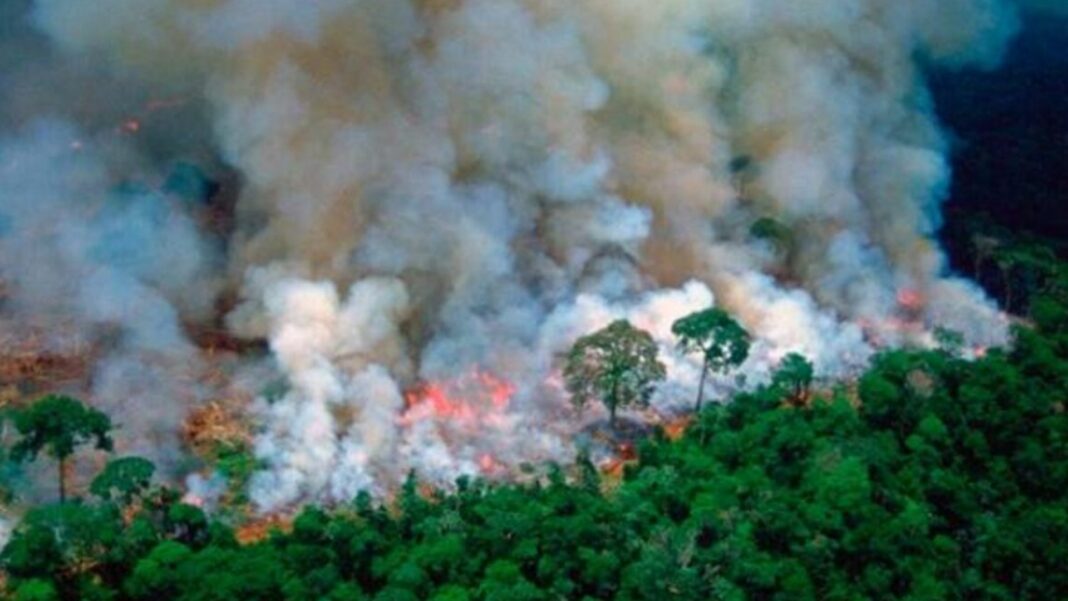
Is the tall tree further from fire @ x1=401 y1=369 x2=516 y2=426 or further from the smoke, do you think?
fire @ x1=401 y1=369 x2=516 y2=426

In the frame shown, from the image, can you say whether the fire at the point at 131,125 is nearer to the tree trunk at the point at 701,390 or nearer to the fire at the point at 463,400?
the fire at the point at 463,400

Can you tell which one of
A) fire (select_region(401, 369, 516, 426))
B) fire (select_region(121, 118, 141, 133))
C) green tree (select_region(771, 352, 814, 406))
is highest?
fire (select_region(121, 118, 141, 133))

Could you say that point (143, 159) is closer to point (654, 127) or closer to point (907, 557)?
point (654, 127)

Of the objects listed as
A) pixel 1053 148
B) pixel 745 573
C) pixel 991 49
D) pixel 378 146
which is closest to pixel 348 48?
pixel 378 146

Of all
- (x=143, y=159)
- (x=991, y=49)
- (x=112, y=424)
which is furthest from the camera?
(x=991, y=49)

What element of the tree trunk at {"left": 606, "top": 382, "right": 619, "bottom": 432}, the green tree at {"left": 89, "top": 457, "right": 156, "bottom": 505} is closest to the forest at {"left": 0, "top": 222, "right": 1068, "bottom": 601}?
the green tree at {"left": 89, "top": 457, "right": 156, "bottom": 505}

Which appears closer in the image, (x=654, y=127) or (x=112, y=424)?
(x=112, y=424)
